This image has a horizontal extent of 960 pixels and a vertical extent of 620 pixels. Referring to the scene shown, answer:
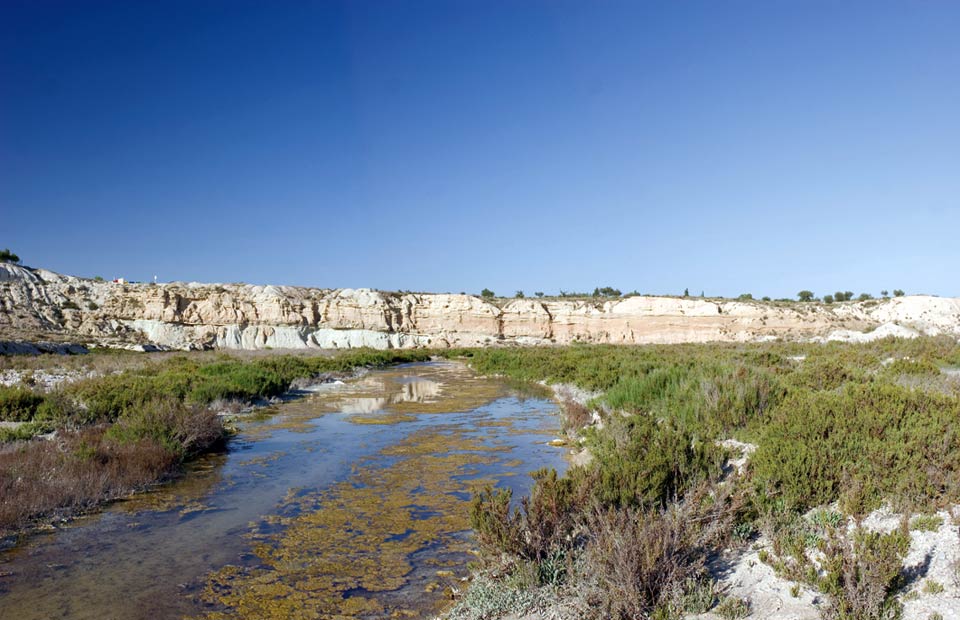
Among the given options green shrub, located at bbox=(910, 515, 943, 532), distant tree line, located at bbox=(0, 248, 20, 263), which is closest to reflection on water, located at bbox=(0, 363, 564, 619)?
green shrub, located at bbox=(910, 515, 943, 532)

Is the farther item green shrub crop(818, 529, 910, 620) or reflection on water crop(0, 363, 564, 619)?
reflection on water crop(0, 363, 564, 619)

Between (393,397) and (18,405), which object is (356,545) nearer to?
(18,405)

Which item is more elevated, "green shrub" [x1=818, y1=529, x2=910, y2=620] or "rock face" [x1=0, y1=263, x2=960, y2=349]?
"rock face" [x1=0, y1=263, x2=960, y2=349]

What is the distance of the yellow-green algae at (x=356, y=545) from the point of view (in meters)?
5.64

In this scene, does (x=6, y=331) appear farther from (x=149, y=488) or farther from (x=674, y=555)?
(x=674, y=555)

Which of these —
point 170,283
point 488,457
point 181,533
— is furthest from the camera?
point 170,283

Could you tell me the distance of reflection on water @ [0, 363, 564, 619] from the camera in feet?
18.7

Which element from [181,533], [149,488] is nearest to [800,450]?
[181,533]

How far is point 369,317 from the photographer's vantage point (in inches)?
2534

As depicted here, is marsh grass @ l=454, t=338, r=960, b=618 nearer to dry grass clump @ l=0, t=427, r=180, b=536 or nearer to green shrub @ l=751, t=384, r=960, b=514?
A: green shrub @ l=751, t=384, r=960, b=514

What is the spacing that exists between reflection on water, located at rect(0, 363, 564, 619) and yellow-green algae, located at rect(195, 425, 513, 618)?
2 cm

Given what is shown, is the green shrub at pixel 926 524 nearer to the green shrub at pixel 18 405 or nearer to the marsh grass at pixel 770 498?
the marsh grass at pixel 770 498

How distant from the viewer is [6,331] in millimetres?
46000

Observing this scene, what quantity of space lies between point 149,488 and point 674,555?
8442 mm
